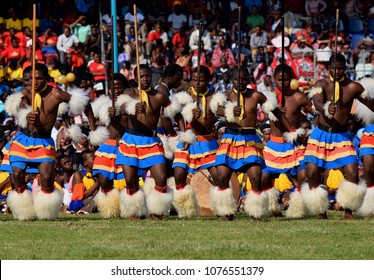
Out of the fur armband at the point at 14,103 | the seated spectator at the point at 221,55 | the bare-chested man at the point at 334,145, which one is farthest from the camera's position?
the seated spectator at the point at 221,55

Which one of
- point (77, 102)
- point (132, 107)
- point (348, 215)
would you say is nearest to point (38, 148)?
point (77, 102)

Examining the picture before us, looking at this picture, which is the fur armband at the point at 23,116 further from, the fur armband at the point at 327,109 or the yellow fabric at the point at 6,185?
the yellow fabric at the point at 6,185

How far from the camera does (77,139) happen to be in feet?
55.0

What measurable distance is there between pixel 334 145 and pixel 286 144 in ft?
5.41

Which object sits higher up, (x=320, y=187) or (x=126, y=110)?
(x=126, y=110)

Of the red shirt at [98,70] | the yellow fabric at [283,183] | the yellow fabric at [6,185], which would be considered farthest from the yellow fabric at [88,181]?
the red shirt at [98,70]

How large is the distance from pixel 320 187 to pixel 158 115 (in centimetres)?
246

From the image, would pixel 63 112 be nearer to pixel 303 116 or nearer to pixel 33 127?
pixel 33 127

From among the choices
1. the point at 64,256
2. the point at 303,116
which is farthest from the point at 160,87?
the point at 64,256

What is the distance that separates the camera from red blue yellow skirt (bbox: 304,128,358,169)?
632 inches

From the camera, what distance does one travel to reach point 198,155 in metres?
17.3

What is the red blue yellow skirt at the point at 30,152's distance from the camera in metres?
16.2
